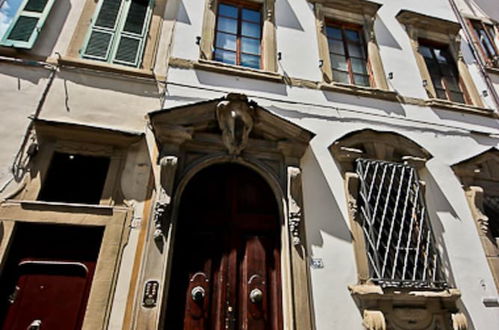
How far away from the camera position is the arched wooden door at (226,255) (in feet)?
11.4

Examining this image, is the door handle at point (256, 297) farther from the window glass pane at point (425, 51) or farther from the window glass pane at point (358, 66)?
the window glass pane at point (425, 51)

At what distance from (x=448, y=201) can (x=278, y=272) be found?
3277 millimetres

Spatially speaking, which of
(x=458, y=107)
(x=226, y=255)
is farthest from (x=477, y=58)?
(x=226, y=255)

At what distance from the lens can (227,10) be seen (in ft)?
19.5

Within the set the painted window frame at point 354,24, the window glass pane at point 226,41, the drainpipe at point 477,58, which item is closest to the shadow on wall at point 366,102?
the painted window frame at point 354,24

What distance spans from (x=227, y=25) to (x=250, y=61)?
0.98 meters

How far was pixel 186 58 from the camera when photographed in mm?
4988

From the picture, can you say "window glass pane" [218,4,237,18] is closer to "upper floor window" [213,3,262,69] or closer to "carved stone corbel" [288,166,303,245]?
"upper floor window" [213,3,262,69]

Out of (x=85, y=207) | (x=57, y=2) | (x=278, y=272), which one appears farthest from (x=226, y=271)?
(x=57, y=2)

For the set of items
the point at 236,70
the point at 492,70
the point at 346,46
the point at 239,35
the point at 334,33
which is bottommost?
the point at 236,70

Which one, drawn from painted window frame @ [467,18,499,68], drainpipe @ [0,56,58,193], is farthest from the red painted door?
painted window frame @ [467,18,499,68]

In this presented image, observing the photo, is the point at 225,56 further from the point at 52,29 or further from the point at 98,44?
the point at 52,29

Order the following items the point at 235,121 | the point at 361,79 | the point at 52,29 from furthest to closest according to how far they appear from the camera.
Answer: the point at 361,79 → the point at 52,29 → the point at 235,121

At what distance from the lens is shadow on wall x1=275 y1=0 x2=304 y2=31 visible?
5.93 metres
